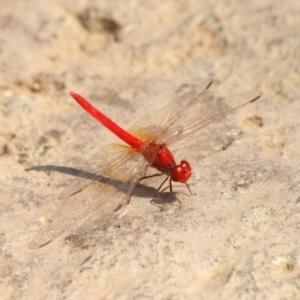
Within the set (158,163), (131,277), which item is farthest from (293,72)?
(131,277)

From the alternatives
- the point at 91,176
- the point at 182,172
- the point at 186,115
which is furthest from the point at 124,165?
the point at 186,115

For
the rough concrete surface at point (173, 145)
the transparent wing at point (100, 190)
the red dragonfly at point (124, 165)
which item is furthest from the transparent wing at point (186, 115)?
the transparent wing at point (100, 190)

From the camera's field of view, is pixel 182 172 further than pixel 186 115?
No

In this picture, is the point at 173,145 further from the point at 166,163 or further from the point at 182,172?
the point at 182,172

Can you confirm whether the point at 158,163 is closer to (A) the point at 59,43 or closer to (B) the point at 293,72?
(B) the point at 293,72

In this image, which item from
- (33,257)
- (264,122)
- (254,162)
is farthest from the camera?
(264,122)

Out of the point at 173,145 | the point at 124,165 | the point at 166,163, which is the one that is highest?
the point at 124,165
